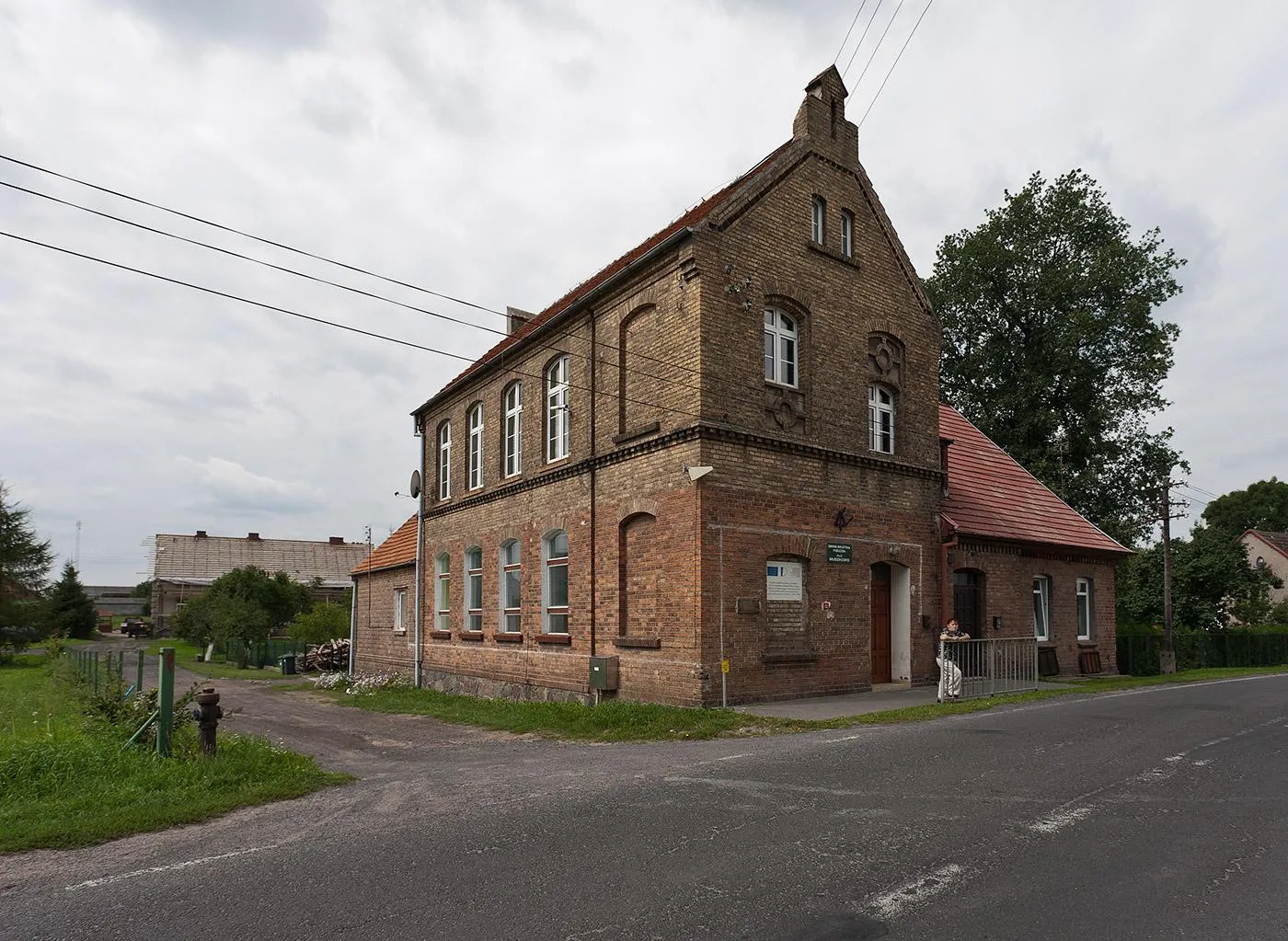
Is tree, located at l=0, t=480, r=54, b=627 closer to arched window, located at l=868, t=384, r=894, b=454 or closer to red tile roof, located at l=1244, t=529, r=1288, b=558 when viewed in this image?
arched window, located at l=868, t=384, r=894, b=454

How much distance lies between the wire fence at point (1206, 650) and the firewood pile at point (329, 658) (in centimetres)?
2864

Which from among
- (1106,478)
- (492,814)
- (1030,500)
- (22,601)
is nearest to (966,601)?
(1030,500)

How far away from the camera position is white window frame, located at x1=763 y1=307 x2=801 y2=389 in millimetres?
16750

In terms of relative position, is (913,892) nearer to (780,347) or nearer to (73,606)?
(780,347)

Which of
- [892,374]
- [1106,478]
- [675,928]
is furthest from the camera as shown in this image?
[1106,478]

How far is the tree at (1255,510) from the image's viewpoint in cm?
8056

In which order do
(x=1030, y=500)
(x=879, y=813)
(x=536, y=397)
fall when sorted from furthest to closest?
1. (x=1030, y=500)
2. (x=536, y=397)
3. (x=879, y=813)

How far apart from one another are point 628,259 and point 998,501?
1065 centimetres

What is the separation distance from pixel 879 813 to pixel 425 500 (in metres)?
21.6

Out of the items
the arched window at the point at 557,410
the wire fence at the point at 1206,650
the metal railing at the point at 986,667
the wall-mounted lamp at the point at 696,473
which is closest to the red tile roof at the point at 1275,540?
the wire fence at the point at 1206,650

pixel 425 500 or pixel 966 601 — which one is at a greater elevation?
pixel 425 500

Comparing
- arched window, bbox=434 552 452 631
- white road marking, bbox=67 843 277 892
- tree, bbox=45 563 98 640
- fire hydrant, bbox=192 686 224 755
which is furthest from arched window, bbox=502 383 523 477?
tree, bbox=45 563 98 640

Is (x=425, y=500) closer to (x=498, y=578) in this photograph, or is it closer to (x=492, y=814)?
(x=498, y=578)

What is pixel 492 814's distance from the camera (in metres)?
7.52
